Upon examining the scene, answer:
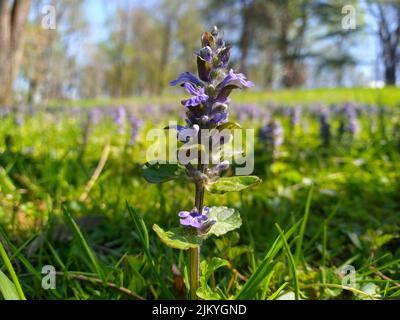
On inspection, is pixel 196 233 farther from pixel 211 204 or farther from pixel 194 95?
pixel 211 204

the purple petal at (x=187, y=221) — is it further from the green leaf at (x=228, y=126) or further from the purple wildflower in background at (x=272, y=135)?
the purple wildflower in background at (x=272, y=135)

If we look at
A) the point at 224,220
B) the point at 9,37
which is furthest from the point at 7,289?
the point at 9,37

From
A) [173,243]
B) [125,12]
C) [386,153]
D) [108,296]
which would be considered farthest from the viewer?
[125,12]

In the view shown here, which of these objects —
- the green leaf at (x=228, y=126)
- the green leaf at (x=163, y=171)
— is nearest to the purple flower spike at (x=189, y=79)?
the green leaf at (x=228, y=126)

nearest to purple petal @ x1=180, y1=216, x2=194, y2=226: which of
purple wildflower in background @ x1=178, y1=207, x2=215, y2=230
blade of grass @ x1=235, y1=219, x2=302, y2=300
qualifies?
purple wildflower in background @ x1=178, y1=207, x2=215, y2=230

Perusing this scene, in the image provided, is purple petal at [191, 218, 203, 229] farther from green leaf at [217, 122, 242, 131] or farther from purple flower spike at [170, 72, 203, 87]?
purple flower spike at [170, 72, 203, 87]
